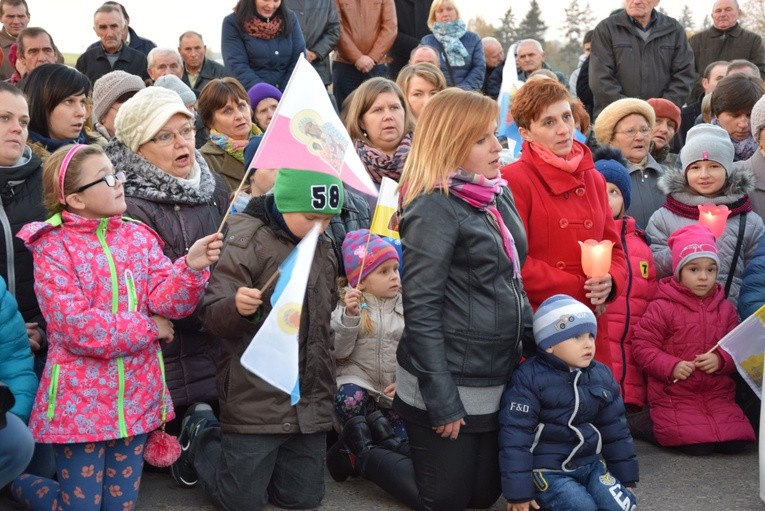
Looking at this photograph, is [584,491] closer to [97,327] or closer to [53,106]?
[97,327]

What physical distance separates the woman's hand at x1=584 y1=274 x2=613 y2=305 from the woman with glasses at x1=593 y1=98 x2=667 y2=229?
2.08m

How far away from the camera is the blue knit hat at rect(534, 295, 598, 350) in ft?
16.3

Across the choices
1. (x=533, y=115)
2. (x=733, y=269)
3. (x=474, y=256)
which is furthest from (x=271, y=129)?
(x=733, y=269)

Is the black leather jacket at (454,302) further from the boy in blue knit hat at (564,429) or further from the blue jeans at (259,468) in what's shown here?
the blue jeans at (259,468)

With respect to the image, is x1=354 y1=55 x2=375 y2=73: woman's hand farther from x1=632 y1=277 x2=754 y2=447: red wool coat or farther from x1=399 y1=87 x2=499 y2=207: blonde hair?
x1=399 y1=87 x2=499 y2=207: blonde hair

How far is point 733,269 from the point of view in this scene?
6.64 metres

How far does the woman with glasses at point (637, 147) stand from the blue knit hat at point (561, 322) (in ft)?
8.54

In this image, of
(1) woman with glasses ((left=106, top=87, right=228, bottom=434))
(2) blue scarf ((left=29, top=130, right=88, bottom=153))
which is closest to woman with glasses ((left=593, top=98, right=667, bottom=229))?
(1) woman with glasses ((left=106, top=87, right=228, bottom=434))

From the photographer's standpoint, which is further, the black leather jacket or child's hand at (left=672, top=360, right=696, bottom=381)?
child's hand at (left=672, top=360, right=696, bottom=381)

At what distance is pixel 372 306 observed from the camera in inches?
231

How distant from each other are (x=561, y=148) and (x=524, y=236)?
2.10 feet

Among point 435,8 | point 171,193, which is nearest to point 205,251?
point 171,193

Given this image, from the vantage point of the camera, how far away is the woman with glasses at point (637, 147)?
7453 millimetres

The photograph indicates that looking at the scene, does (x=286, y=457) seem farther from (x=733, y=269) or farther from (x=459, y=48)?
(x=459, y=48)
